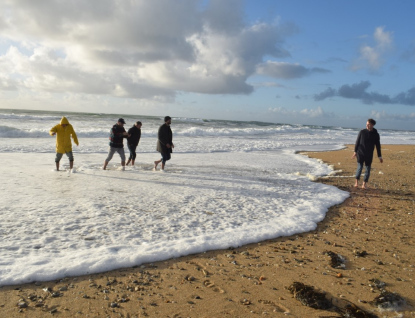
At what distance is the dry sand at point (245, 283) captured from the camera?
2.83 metres

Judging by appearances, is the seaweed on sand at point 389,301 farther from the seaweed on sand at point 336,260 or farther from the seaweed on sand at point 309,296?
the seaweed on sand at point 336,260

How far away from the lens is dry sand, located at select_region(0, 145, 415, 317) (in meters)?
2.83

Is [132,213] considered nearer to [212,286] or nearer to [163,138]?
[212,286]

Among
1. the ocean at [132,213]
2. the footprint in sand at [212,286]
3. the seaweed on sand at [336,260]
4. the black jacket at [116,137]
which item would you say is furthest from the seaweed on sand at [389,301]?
the black jacket at [116,137]

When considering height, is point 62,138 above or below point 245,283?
above

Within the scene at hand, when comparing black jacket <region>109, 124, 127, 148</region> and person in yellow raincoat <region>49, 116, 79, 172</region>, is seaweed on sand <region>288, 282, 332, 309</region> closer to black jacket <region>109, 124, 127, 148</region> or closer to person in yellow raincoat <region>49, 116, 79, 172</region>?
black jacket <region>109, 124, 127, 148</region>

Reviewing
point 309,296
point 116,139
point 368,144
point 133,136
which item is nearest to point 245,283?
point 309,296

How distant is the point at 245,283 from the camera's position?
3.34m

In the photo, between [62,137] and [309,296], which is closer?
[309,296]

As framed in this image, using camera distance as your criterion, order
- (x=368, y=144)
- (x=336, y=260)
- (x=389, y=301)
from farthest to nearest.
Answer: (x=368, y=144), (x=336, y=260), (x=389, y=301)

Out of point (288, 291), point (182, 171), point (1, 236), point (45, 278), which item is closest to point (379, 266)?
point (288, 291)

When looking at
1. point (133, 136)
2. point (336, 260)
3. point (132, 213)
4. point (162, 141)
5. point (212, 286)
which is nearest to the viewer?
point (212, 286)

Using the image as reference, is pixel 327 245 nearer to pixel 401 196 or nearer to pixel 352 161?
pixel 401 196

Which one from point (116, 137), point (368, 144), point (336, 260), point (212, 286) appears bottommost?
point (212, 286)
